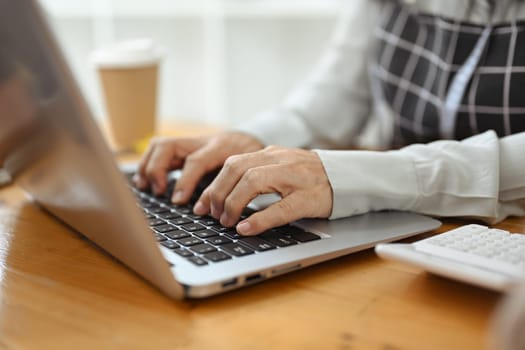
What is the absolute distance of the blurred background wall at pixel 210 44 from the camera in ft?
7.18

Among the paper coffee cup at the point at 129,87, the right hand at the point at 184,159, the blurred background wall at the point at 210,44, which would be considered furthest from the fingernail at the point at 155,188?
the blurred background wall at the point at 210,44

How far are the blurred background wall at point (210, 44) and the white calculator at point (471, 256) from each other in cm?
165

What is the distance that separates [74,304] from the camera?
1.59 feet

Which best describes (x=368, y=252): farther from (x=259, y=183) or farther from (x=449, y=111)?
(x=449, y=111)

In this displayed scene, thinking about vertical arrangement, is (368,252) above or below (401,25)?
below

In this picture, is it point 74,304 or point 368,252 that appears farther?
point 368,252

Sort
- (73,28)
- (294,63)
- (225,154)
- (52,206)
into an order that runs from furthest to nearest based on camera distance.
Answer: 1. (73,28)
2. (294,63)
3. (225,154)
4. (52,206)

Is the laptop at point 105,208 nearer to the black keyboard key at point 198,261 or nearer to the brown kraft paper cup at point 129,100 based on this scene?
the black keyboard key at point 198,261

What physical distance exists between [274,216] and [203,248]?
86 mm

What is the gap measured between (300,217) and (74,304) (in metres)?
0.24

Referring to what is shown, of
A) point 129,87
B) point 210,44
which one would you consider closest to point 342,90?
point 129,87

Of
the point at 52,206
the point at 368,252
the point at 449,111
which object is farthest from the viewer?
the point at 449,111

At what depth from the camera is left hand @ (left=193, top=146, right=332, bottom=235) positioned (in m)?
0.59

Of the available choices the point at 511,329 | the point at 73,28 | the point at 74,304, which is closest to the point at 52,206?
the point at 74,304
